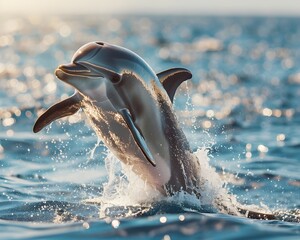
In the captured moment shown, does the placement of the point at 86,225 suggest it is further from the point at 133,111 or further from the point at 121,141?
the point at 133,111

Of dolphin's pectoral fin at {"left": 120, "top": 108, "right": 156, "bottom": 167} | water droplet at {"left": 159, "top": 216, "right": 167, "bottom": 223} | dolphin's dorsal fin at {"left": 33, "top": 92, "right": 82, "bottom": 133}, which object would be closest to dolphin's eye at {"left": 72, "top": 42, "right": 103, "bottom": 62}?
dolphin's dorsal fin at {"left": 33, "top": 92, "right": 82, "bottom": 133}

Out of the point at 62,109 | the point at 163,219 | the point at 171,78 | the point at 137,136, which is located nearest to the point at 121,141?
the point at 137,136

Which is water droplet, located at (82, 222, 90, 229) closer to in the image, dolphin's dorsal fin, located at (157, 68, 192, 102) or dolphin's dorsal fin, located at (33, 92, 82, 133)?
dolphin's dorsal fin, located at (33, 92, 82, 133)

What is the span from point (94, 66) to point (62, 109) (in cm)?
87

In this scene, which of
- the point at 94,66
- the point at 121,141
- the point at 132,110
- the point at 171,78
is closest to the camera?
the point at 94,66

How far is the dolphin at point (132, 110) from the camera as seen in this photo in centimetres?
932

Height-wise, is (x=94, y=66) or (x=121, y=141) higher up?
(x=94, y=66)

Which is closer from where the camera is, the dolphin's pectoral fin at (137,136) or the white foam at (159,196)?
the dolphin's pectoral fin at (137,136)

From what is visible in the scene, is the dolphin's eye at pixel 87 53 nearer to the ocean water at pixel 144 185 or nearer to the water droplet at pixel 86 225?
the ocean water at pixel 144 185

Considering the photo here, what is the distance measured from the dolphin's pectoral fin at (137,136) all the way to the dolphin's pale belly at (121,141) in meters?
0.18

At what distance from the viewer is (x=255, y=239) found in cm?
841

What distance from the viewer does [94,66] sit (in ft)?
30.4

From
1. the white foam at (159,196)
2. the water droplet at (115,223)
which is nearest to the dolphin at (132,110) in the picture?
the white foam at (159,196)

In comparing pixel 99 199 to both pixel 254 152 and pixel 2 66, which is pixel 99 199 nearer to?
pixel 254 152
